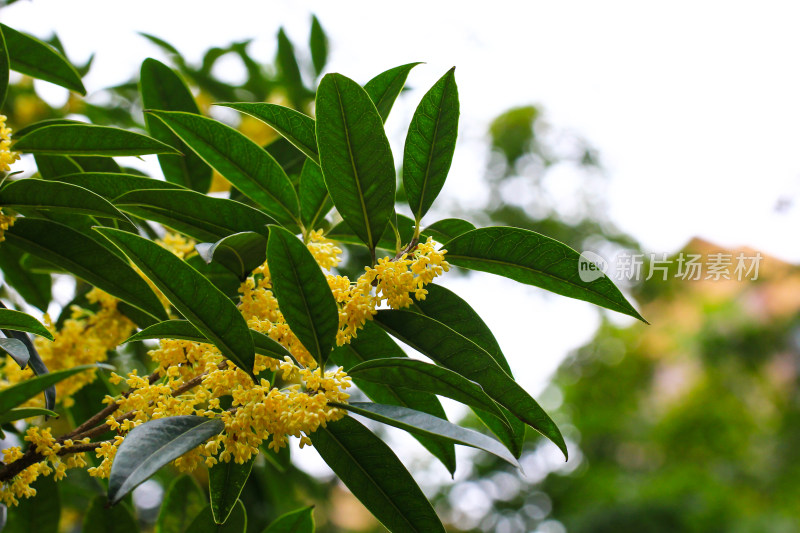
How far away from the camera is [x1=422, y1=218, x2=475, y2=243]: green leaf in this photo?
0.88 metres

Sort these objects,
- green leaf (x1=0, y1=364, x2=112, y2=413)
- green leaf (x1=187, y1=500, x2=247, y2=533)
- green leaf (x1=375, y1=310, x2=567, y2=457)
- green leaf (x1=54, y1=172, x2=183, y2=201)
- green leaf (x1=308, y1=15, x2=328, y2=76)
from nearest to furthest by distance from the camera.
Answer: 1. green leaf (x1=0, y1=364, x2=112, y2=413)
2. green leaf (x1=375, y1=310, x2=567, y2=457)
3. green leaf (x1=54, y1=172, x2=183, y2=201)
4. green leaf (x1=187, y1=500, x2=247, y2=533)
5. green leaf (x1=308, y1=15, x2=328, y2=76)

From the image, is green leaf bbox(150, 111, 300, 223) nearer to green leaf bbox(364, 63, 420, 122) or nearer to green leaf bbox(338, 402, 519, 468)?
green leaf bbox(364, 63, 420, 122)

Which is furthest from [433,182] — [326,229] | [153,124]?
[153,124]

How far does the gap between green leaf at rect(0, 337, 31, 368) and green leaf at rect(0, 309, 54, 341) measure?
0.02m

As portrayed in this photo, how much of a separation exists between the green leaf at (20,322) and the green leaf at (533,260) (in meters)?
0.45

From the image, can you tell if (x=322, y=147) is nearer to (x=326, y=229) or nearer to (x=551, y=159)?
(x=326, y=229)

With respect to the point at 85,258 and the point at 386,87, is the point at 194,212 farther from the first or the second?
the point at 386,87

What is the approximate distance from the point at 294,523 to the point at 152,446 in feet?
1.45

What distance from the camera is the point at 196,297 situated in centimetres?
66

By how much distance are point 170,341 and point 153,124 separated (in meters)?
0.41

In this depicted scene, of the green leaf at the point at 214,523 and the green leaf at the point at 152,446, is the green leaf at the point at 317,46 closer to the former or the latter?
the green leaf at the point at 214,523

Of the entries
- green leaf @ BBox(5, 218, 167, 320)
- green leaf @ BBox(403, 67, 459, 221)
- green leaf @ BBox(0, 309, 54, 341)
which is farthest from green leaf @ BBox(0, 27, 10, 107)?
green leaf @ BBox(403, 67, 459, 221)

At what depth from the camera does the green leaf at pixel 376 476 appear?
0.74 meters

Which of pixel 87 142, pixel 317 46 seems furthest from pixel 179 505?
pixel 317 46
